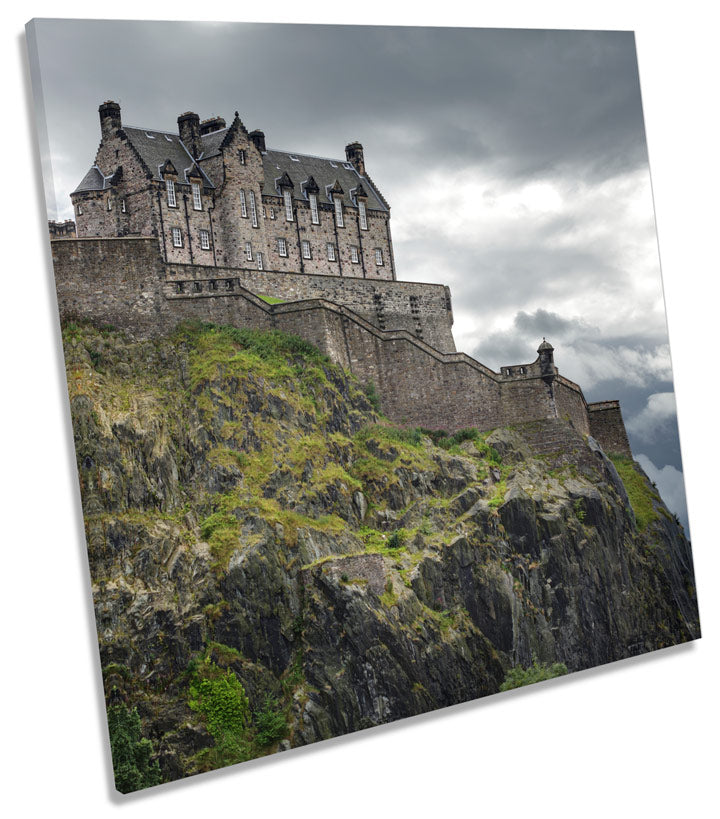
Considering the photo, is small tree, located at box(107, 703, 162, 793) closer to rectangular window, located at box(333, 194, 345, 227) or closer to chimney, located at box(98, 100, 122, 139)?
chimney, located at box(98, 100, 122, 139)

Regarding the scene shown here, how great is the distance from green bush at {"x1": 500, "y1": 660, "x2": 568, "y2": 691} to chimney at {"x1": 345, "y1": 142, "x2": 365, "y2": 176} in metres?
7.30

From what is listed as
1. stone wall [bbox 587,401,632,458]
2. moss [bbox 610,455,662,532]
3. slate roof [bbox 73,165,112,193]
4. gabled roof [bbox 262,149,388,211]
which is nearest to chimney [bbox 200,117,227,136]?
gabled roof [bbox 262,149,388,211]

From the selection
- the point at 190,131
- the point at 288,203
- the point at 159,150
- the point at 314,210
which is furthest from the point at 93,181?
the point at 314,210

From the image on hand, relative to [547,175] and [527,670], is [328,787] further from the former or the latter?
[547,175]

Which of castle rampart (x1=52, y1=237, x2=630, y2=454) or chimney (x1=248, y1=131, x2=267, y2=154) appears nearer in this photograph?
chimney (x1=248, y1=131, x2=267, y2=154)

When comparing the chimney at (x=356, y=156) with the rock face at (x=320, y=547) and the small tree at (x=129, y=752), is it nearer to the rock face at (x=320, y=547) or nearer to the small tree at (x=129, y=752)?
the rock face at (x=320, y=547)

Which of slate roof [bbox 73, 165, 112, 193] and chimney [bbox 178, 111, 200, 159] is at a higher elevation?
chimney [bbox 178, 111, 200, 159]

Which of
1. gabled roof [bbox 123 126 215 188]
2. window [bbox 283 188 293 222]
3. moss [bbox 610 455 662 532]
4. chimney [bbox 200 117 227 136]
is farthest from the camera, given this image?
window [bbox 283 188 293 222]

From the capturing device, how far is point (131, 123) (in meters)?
12.8

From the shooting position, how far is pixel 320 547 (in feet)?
43.8

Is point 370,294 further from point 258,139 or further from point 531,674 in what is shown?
point 531,674

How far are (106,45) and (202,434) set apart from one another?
4.81 metres

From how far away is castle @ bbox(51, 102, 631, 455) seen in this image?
13.5m

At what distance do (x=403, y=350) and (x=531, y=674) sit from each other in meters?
5.36
